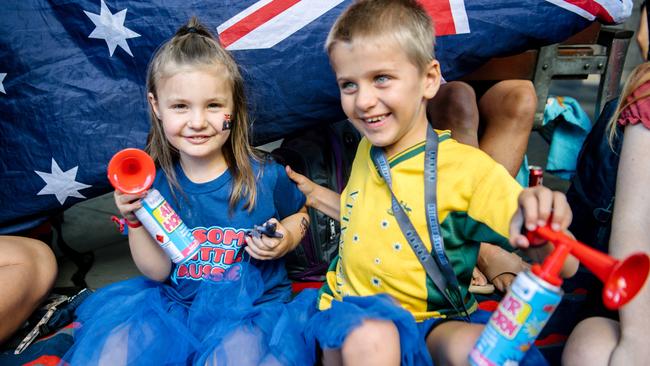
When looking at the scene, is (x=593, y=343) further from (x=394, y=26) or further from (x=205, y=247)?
(x=205, y=247)

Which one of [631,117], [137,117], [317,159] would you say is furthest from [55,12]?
[631,117]

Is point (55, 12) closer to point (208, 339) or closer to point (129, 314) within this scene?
point (129, 314)

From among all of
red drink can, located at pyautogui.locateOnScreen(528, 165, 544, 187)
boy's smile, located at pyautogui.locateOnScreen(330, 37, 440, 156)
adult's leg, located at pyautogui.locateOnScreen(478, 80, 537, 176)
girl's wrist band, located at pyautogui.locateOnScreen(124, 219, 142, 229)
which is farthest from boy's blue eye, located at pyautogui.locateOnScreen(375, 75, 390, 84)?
red drink can, located at pyautogui.locateOnScreen(528, 165, 544, 187)

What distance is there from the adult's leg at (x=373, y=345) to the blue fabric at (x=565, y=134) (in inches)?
91.9

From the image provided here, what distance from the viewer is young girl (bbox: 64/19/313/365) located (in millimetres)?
1746

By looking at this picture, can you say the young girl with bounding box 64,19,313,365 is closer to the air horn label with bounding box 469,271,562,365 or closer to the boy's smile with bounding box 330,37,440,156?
the boy's smile with bounding box 330,37,440,156

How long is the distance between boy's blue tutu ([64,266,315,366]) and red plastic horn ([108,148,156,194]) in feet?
1.19

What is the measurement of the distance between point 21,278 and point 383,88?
140 centimetres

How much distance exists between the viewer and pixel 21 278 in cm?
212

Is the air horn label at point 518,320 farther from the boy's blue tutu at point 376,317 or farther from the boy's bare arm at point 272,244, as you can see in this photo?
the boy's bare arm at point 272,244

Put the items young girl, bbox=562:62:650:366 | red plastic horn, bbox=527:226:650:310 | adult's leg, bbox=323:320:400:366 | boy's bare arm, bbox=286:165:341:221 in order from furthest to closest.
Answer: boy's bare arm, bbox=286:165:341:221, young girl, bbox=562:62:650:366, adult's leg, bbox=323:320:400:366, red plastic horn, bbox=527:226:650:310

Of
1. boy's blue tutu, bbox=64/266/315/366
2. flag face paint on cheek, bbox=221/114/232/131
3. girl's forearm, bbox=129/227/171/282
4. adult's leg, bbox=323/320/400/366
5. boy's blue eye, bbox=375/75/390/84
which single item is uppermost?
boy's blue eye, bbox=375/75/390/84

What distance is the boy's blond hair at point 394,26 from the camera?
1.60 meters

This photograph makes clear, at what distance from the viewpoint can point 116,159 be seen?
5.59 feet
